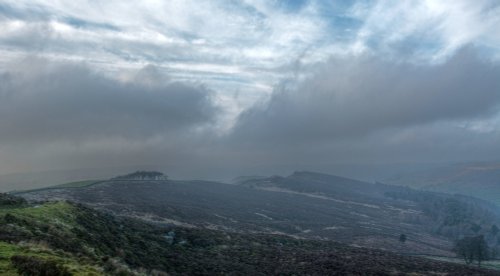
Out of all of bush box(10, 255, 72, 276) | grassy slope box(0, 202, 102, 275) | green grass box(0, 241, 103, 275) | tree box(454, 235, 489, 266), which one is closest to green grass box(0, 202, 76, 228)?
grassy slope box(0, 202, 102, 275)

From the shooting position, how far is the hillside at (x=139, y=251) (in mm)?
24500

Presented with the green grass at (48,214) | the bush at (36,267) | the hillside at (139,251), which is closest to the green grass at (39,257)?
the hillside at (139,251)

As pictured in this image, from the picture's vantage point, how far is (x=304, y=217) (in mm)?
177375

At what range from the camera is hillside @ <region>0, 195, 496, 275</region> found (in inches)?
965

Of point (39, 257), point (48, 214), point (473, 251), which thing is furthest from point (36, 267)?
point (473, 251)

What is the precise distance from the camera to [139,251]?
46.1 meters

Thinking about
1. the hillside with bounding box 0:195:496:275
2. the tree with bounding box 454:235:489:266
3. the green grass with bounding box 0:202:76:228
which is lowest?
the tree with bounding box 454:235:489:266

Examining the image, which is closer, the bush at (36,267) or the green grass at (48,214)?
the bush at (36,267)

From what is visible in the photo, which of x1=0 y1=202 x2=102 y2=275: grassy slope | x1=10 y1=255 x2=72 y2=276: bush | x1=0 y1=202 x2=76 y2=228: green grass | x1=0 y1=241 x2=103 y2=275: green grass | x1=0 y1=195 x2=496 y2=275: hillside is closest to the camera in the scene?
x1=10 y1=255 x2=72 y2=276: bush

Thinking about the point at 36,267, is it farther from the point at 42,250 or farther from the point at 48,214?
the point at 48,214

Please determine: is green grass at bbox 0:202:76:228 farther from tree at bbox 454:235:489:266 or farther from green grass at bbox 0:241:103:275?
tree at bbox 454:235:489:266

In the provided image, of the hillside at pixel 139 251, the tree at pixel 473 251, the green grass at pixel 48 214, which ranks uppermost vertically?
the green grass at pixel 48 214

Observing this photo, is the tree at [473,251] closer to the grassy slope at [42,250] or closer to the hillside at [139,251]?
the hillside at [139,251]

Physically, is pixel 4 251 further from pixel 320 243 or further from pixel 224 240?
pixel 320 243
